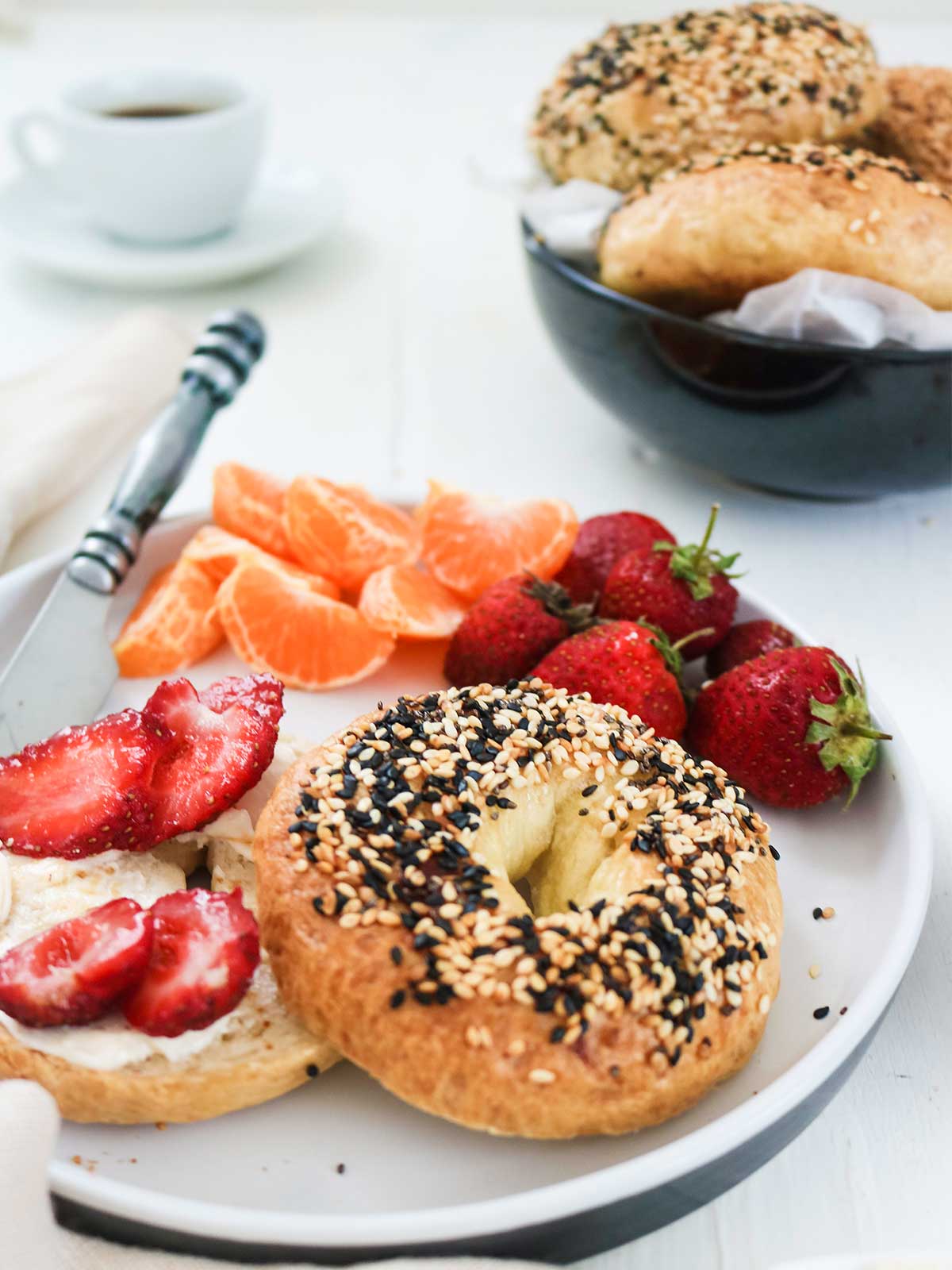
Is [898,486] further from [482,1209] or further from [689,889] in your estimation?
[482,1209]

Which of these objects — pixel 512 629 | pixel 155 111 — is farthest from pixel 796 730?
pixel 155 111

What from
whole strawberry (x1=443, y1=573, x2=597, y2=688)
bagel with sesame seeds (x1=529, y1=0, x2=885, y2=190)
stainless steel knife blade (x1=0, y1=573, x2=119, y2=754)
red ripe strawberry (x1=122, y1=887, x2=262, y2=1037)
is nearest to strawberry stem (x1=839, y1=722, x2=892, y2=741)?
whole strawberry (x1=443, y1=573, x2=597, y2=688)

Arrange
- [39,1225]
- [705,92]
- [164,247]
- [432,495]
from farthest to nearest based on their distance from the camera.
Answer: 1. [164,247]
2. [705,92]
3. [432,495]
4. [39,1225]

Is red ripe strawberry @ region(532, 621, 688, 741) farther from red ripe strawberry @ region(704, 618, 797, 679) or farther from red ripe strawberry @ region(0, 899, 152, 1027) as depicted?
red ripe strawberry @ region(0, 899, 152, 1027)

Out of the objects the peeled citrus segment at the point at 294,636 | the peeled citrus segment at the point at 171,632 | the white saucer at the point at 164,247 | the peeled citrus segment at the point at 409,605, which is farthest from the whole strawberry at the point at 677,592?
the white saucer at the point at 164,247

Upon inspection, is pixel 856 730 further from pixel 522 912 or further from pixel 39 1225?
pixel 39 1225

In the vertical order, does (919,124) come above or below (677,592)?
above
